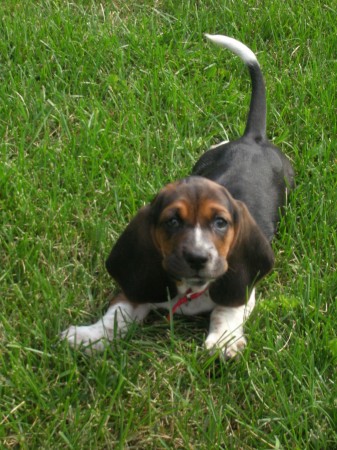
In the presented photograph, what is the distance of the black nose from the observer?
154 inches

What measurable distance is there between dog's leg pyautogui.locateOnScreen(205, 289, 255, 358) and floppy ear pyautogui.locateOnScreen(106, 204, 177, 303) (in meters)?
0.25

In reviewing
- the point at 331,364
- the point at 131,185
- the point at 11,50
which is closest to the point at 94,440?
the point at 331,364

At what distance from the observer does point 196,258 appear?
3920 millimetres

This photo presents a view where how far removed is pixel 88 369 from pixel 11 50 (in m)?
2.81

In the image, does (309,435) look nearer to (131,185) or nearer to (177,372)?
(177,372)

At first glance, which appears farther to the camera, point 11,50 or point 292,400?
point 11,50

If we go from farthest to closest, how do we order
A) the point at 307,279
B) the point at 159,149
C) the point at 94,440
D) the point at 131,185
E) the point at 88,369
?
the point at 159,149, the point at 131,185, the point at 307,279, the point at 88,369, the point at 94,440

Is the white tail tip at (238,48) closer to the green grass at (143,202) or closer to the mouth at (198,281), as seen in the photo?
the green grass at (143,202)

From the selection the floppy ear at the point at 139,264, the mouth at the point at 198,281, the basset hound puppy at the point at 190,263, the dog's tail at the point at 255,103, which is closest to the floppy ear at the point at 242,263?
the basset hound puppy at the point at 190,263

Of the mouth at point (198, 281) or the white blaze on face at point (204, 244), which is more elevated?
the white blaze on face at point (204, 244)

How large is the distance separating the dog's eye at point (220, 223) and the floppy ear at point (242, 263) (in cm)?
16

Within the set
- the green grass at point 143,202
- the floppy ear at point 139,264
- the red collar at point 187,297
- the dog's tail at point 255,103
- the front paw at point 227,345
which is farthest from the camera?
the dog's tail at point 255,103

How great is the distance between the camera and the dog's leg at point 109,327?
4.18 metres

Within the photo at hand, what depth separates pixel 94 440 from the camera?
3715 mm
